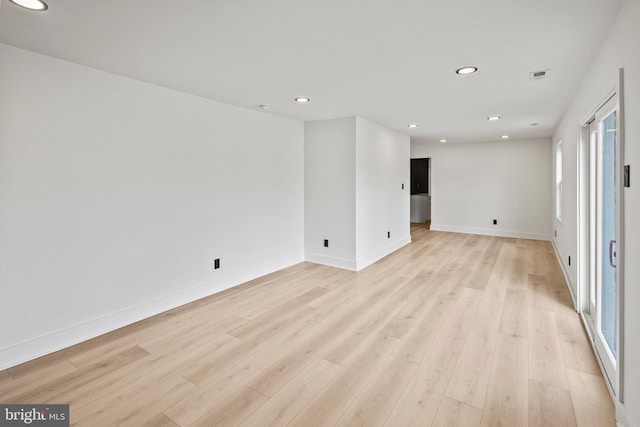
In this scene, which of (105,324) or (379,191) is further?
(379,191)

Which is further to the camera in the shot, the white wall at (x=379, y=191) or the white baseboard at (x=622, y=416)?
the white wall at (x=379, y=191)

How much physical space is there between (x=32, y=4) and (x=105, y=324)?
235 cm

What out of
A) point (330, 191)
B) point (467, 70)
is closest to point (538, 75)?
point (467, 70)

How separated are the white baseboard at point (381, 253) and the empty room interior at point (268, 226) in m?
0.26

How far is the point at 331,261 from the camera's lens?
488 cm

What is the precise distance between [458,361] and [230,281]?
2.66 m

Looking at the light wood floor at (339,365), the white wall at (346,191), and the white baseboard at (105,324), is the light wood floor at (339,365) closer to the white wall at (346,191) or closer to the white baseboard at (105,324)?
the white baseboard at (105,324)

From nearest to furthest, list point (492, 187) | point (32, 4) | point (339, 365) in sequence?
point (32, 4) < point (339, 365) < point (492, 187)

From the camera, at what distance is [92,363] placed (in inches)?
91.4

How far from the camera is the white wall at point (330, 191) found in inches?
181

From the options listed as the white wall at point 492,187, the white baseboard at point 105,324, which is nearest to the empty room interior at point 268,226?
the white baseboard at point 105,324

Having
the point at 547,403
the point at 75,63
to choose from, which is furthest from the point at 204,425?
the point at 75,63

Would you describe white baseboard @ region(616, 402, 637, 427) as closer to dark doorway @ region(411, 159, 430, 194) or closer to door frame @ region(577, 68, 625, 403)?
door frame @ region(577, 68, 625, 403)

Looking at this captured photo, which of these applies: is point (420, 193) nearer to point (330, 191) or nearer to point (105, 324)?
point (330, 191)
